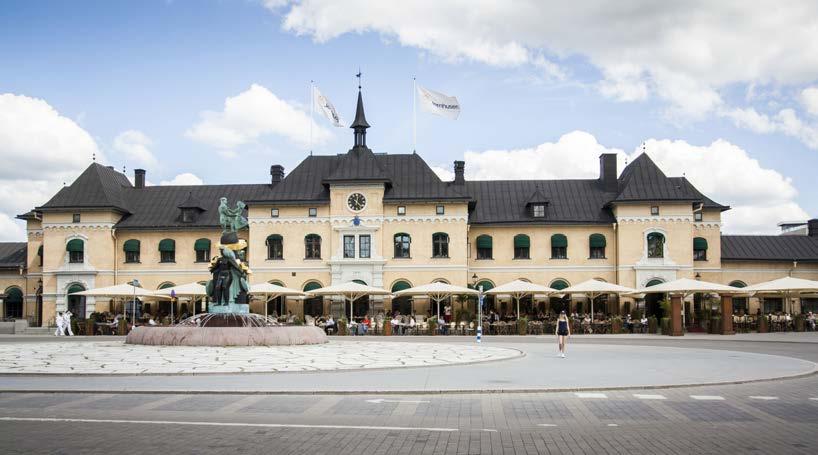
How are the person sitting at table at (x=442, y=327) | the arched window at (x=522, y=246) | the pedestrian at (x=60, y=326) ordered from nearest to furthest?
the person sitting at table at (x=442, y=327) → the pedestrian at (x=60, y=326) → the arched window at (x=522, y=246)

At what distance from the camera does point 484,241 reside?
179ft

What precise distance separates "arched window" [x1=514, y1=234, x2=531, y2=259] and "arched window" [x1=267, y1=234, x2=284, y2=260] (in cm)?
1488

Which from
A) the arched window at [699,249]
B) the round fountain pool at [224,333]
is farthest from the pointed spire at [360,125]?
the round fountain pool at [224,333]

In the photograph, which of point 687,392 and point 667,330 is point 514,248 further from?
point 687,392

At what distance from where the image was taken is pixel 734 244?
56.8 meters

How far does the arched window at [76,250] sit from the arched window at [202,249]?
7225 millimetres

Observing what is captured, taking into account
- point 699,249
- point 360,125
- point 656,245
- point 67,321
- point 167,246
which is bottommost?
point 67,321

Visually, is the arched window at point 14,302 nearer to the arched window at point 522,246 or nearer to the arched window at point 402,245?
the arched window at point 402,245

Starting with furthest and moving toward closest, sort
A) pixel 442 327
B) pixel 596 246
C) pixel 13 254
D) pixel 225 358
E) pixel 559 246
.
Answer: pixel 13 254, pixel 559 246, pixel 596 246, pixel 442 327, pixel 225 358

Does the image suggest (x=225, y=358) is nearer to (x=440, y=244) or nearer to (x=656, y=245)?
(x=440, y=244)

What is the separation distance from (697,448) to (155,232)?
50635 millimetres

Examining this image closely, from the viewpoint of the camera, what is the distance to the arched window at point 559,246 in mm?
54219

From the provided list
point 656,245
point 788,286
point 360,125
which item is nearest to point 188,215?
point 360,125

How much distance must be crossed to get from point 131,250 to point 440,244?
2056cm
